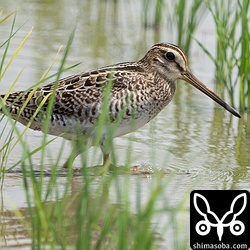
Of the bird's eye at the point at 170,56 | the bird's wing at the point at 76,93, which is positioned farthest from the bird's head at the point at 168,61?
the bird's wing at the point at 76,93

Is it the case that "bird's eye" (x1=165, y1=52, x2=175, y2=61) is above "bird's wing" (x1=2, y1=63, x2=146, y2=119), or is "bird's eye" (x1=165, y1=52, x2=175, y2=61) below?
above

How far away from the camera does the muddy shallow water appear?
6.81 metres

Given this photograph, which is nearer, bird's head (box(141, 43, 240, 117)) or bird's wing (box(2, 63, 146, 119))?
bird's wing (box(2, 63, 146, 119))

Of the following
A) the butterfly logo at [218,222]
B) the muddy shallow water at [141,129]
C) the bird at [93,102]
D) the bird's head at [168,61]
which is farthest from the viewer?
the bird's head at [168,61]

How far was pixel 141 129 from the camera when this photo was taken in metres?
8.71

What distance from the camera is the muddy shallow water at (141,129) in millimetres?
6812

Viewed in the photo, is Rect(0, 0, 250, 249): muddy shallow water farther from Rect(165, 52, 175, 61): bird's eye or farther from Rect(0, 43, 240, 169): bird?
Rect(165, 52, 175, 61): bird's eye

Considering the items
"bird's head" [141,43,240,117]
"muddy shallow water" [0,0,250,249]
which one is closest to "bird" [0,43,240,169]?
"bird's head" [141,43,240,117]

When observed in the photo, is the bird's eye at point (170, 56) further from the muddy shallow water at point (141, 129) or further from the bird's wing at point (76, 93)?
the muddy shallow water at point (141, 129)

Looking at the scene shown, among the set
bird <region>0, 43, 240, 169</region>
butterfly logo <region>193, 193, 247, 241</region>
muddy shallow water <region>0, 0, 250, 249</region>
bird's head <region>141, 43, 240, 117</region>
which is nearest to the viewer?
butterfly logo <region>193, 193, 247, 241</region>

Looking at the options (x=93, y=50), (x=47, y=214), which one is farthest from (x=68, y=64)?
(x=47, y=214)

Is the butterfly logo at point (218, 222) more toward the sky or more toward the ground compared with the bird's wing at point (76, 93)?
more toward the ground

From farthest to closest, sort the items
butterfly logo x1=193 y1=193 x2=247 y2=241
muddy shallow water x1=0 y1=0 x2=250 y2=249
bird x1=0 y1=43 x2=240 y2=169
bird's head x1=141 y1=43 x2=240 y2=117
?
bird's head x1=141 y1=43 x2=240 y2=117, bird x1=0 y1=43 x2=240 y2=169, muddy shallow water x1=0 y1=0 x2=250 y2=249, butterfly logo x1=193 y1=193 x2=247 y2=241

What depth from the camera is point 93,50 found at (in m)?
11.0
